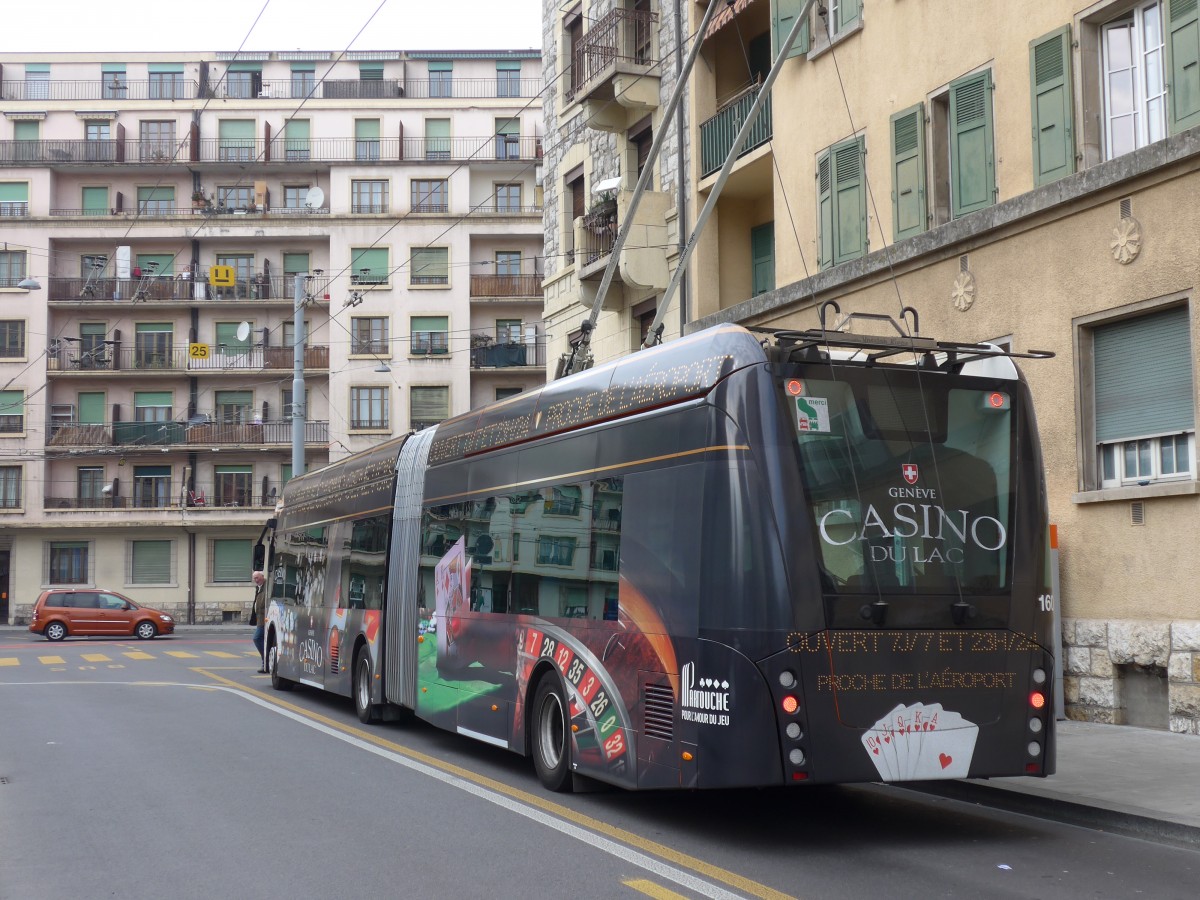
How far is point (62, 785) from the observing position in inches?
441

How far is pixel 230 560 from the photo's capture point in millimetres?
57906

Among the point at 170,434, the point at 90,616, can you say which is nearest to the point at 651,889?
the point at 90,616

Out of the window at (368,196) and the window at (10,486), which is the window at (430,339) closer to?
the window at (368,196)

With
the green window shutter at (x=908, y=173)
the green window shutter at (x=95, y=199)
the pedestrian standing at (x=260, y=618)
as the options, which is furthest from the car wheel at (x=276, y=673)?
the green window shutter at (x=95, y=199)

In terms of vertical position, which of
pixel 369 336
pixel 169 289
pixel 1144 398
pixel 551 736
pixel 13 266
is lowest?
pixel 551 736

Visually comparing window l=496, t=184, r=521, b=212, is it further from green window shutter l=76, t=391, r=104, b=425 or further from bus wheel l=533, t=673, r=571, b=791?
bus wheel l=533, t=673, r=571, b=791

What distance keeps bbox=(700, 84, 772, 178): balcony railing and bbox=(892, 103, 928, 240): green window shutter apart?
4132 millimetres

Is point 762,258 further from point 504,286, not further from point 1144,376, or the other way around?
point 504,286

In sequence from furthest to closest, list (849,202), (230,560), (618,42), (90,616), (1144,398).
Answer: (230,560), (90,616), (618,42), (849,202), (1144,398)

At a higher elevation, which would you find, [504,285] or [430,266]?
[430,266]

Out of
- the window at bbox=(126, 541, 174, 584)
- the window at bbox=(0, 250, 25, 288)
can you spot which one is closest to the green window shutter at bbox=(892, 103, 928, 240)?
→ the window at bbox=(126, 541, 174, 584)

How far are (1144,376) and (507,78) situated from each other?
50.7 m

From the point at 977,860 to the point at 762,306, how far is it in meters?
12.9

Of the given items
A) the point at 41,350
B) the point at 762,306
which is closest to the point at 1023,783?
the point at 762,306
